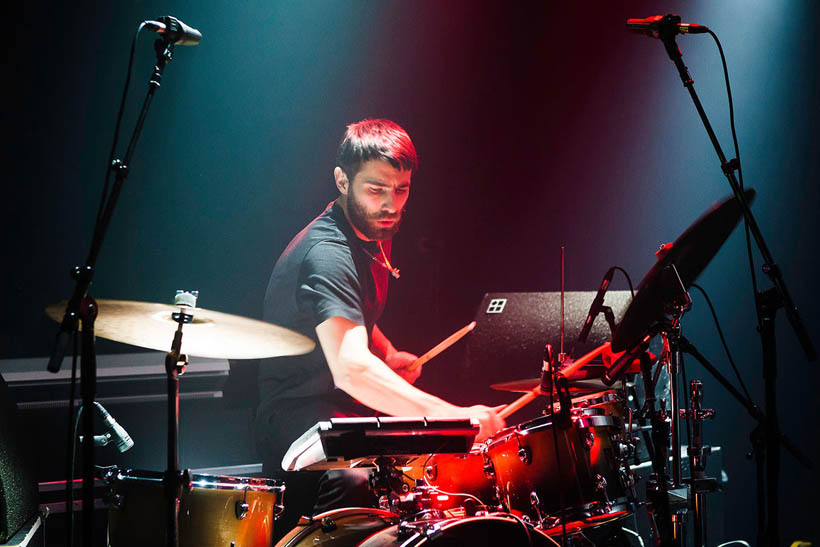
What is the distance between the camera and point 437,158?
12.6ft

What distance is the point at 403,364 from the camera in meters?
3.60

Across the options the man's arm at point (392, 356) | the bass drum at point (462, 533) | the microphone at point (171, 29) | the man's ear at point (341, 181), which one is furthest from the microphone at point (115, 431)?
the man's ear at point (341, 181)

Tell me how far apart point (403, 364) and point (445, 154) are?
116 cm

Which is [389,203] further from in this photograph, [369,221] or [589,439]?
[589,439]

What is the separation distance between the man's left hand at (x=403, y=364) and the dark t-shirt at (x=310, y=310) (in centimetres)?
18

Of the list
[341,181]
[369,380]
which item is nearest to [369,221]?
[341,181]

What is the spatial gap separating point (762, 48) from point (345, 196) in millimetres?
2915

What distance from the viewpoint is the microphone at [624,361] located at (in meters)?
2.46

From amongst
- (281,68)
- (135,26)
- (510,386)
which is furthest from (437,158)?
(135,26)

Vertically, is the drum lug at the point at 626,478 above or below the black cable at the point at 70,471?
below

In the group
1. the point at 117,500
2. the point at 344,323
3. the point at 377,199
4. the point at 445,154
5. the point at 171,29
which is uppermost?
the point at 171,29

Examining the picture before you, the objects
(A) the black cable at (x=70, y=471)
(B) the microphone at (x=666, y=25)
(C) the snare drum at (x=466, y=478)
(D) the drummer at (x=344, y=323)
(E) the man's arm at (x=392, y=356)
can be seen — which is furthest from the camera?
(E) the man's arm at (x=392, y=356)

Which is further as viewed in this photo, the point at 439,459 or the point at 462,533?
the point at 439,459

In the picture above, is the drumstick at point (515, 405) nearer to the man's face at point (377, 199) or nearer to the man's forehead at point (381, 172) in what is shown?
the man's face at point (377, 199)
